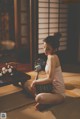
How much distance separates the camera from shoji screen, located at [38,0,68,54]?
6.77 meters

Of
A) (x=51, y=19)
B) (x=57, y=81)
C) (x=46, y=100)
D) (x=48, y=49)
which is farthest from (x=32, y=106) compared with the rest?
(x=51, y=19)

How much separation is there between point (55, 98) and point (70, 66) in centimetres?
292

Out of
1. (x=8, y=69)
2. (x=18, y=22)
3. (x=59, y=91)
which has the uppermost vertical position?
(x=18, y=22)

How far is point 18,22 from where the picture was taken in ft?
23.1

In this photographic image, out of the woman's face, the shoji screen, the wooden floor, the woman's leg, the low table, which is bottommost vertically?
the wooden floor

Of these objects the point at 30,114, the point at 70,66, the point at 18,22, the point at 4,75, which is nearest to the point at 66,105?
the point at 30,114

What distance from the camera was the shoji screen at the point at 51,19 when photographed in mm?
6770

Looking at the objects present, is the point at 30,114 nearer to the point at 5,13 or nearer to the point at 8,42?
the point at 8,42

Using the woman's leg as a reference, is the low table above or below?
above

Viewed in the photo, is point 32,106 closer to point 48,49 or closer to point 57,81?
point 57,81

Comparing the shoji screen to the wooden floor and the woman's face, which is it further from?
the woman's face

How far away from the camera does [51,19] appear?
6961 mm

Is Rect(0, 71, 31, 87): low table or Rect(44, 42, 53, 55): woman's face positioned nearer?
Rect(44, 42, 53, 55): woman's face

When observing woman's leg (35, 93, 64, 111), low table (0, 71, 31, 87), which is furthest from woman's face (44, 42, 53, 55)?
low table (0, 71, 31, 87)
